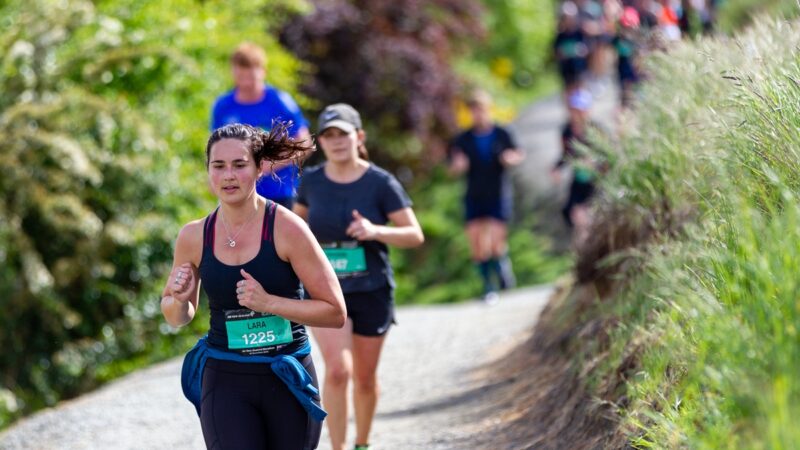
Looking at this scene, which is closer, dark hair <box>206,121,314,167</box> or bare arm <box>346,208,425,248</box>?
→ dark hair <box>206,121,314,167</box>

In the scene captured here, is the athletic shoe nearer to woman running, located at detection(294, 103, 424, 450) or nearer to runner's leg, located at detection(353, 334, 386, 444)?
runner's leg, located at detection(353, 334, 386, 444)

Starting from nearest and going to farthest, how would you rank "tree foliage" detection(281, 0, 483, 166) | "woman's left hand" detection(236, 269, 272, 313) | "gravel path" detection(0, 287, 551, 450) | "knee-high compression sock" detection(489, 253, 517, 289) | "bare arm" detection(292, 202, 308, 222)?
"woman's left hand" detection(236, 269, 272, 313)
"bare arm" detection(292, 202, 308, 222)
"gravel path" detection(0, 287, 551, 450)
"knee-high compression sock" detection(489, 253, 517, 289)
"tree foliage" detection(281, 0, 483, 166)

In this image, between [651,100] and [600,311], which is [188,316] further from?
[651,100]

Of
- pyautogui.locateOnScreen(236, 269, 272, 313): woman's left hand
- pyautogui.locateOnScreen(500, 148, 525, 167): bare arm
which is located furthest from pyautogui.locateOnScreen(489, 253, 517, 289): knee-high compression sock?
pyautogui.locateOnScreen(236, 269, 272, 313): woman's left hand

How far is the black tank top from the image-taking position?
4531 millimetres

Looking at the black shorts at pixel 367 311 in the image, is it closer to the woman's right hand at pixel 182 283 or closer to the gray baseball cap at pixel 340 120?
the gray baseball cap at pixel 340 120

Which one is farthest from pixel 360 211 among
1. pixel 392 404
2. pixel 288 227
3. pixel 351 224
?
pixel 392 404

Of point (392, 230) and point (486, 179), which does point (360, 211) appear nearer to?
point (392, 230)

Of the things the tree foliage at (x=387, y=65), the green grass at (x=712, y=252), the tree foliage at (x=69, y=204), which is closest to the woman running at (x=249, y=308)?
the green grass at (x=712, y=252)

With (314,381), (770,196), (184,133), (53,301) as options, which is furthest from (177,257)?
(184,133)

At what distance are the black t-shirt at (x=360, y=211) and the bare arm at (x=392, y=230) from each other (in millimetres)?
47

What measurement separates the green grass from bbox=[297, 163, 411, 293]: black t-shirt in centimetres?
119

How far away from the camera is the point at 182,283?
14.9 ft

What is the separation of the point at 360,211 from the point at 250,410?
2.06m
